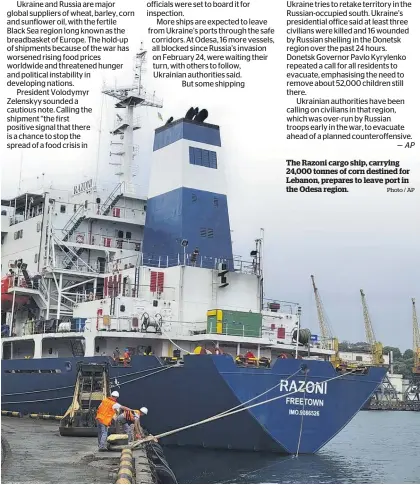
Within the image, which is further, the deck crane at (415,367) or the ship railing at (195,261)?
the deck crane at (415,367)

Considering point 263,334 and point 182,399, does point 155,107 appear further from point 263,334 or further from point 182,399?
point 182,399

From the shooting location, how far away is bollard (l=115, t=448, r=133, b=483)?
11.5 metres

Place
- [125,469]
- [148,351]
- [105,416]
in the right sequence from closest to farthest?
1. [125,469]
2. [105,416]
3. [148,351]

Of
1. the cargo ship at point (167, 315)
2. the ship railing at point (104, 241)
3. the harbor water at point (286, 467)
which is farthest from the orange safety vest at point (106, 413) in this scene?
the ship railing at point (104, 241)

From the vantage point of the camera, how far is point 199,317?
24375mm

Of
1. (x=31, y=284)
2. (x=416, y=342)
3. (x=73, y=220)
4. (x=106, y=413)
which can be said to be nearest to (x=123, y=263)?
(x=73, y=220)

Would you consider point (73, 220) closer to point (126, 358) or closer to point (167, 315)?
point (167, 315)

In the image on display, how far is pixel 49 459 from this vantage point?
555 inches

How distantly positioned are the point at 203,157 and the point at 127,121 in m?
7.37

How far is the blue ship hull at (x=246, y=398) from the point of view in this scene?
20469mm

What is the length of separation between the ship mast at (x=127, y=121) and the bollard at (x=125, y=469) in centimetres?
1930

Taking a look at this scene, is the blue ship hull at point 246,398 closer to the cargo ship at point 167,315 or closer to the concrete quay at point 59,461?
the cargo ship at point 167,315

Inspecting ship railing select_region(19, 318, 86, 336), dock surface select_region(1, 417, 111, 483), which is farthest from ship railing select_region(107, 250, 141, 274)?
dock surface select_region(1, 417, 111, 483)

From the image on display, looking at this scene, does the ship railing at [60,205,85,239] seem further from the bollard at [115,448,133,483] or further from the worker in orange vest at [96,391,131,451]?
the bollard at [115,448,133,483]
